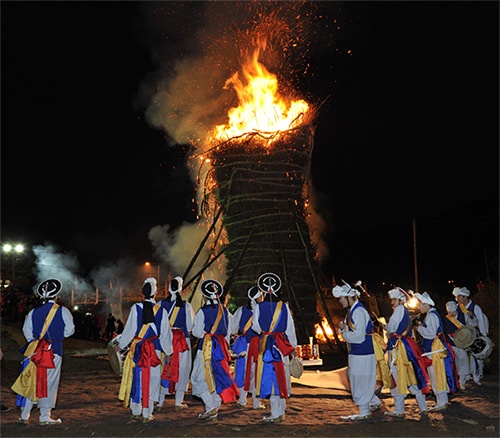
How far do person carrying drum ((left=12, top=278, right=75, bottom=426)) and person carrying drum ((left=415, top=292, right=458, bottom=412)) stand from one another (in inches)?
198

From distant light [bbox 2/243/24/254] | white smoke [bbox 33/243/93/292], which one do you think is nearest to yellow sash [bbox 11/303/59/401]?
distant light [bbox 2/243/24/254]

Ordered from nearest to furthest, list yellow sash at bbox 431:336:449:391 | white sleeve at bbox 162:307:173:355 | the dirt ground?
the dirt ground → white sleeve at bbox 162:307:173:355 → yellow sash at bbox 431:336:449:391

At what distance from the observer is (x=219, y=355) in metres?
6.99

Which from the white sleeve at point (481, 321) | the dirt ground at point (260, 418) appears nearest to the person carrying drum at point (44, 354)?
the dirt ground at point (260, 418)

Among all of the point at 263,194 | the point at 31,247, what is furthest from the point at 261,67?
the point at 31,247

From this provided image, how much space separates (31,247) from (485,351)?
29.6 m

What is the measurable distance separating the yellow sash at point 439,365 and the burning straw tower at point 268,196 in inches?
132

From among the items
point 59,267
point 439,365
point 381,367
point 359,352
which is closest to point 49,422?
point 359,352

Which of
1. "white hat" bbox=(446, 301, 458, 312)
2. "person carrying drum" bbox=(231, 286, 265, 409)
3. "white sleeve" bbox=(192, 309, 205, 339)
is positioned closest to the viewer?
"white sleeve" bbox=(192, 309, 205, 339)

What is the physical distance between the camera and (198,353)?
277 inches

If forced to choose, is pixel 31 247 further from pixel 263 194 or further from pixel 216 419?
pixel 216 419

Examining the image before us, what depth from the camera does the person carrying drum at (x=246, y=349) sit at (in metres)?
7.38

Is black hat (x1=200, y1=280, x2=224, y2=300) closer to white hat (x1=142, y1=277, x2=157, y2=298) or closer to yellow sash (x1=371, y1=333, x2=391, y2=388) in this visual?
white hat (x1=142, y1=277, x2=157, y2=298)

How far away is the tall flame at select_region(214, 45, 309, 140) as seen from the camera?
11.4 metres
